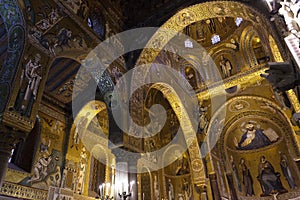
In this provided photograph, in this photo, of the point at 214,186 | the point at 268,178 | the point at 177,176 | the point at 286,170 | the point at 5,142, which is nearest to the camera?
the point at 5,142

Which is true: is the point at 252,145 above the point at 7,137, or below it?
above

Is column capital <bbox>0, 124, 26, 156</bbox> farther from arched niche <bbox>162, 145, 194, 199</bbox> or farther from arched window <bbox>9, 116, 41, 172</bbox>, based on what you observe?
arched niche <bbox>162, 145, 194, 199</bbox>

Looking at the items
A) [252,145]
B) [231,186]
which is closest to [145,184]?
[231,186]

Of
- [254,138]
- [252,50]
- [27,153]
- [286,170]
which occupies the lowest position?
[286,170]

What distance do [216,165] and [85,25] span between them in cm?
888

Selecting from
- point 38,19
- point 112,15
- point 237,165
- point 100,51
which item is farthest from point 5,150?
point 237,165

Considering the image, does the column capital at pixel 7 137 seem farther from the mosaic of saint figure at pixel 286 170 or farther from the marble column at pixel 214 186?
the mosaic of saint figure at pixel 286 170

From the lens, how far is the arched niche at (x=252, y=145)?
37.6 feet

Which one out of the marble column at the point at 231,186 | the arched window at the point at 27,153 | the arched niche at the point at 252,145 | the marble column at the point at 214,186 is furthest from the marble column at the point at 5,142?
the marble column at the point at 231,186

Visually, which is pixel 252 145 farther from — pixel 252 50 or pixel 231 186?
pixel 252 50

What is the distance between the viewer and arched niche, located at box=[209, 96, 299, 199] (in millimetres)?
11461

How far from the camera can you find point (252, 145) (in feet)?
42.6

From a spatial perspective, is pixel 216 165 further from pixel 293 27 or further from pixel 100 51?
pixel 293 27

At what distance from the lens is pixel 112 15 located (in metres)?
8.76
